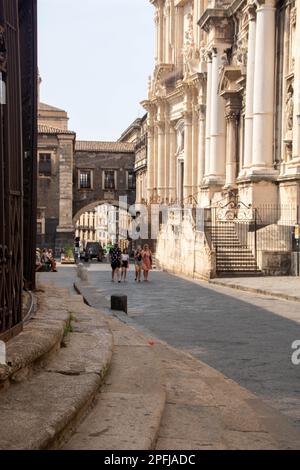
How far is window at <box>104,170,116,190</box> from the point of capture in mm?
63312

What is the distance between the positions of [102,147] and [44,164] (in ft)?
29.2

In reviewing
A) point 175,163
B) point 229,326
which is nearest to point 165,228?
point 175,163

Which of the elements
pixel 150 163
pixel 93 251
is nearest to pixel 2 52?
pixel 150 163

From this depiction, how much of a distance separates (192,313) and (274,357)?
4.72 metres

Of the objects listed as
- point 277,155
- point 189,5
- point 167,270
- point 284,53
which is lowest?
point 167,270

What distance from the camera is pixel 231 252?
22844 mm

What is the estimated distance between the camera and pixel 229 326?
1055cm

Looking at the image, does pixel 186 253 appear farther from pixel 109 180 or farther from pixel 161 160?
pixel 109 180

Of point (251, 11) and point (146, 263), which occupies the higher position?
point (251, 11)

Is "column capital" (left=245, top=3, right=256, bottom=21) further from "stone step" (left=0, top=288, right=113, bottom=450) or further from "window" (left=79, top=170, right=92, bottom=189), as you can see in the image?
"window" (left=79, top=170, right=92, bottom=189)

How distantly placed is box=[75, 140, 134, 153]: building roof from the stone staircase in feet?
130
